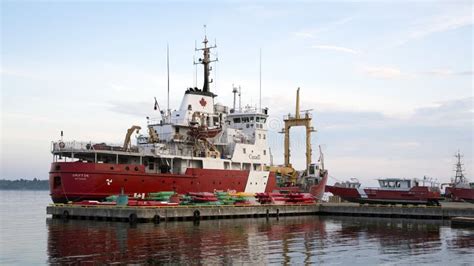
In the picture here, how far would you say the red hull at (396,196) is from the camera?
4650 centimetres

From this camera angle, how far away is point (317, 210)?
45.5m

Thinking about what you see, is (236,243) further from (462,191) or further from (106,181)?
(462,191)

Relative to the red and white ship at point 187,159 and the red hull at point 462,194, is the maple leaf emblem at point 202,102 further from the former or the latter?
the red hull at point 462,194

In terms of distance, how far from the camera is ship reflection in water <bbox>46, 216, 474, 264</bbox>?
21.5 metres

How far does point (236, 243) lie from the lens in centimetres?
2561

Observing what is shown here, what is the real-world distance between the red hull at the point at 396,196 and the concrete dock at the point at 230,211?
5.08 m

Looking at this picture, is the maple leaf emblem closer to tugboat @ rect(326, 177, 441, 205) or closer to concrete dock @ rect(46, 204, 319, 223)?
concrete dock @ rect(46, 204, 319, 223)

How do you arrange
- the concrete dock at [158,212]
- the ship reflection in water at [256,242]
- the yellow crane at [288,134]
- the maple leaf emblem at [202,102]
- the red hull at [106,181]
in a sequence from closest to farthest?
the ship reflection in water at [256,242]
the concrete dock at [158,212]
the red hull at [106,181]
the maple leaf emblem at [202,102]
the yellow crane at [288,134]

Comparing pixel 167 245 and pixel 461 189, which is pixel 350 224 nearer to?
pixel 167 245

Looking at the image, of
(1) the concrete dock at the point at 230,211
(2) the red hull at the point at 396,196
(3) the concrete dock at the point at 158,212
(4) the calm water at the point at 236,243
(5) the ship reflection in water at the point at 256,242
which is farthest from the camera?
(2) the red hull at the point at 396,196

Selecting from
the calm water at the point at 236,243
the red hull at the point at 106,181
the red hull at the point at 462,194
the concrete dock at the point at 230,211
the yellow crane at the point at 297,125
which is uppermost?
the yellow crane at the point at 297,125

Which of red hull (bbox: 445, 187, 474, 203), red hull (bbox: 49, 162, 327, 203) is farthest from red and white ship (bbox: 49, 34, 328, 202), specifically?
red hull (bbox: 445, 187, 474, 203)

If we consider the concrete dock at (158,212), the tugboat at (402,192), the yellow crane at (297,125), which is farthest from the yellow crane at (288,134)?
the concrete dock at (158,212)

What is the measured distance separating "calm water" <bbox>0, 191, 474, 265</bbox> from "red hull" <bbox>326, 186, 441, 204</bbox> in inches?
384
